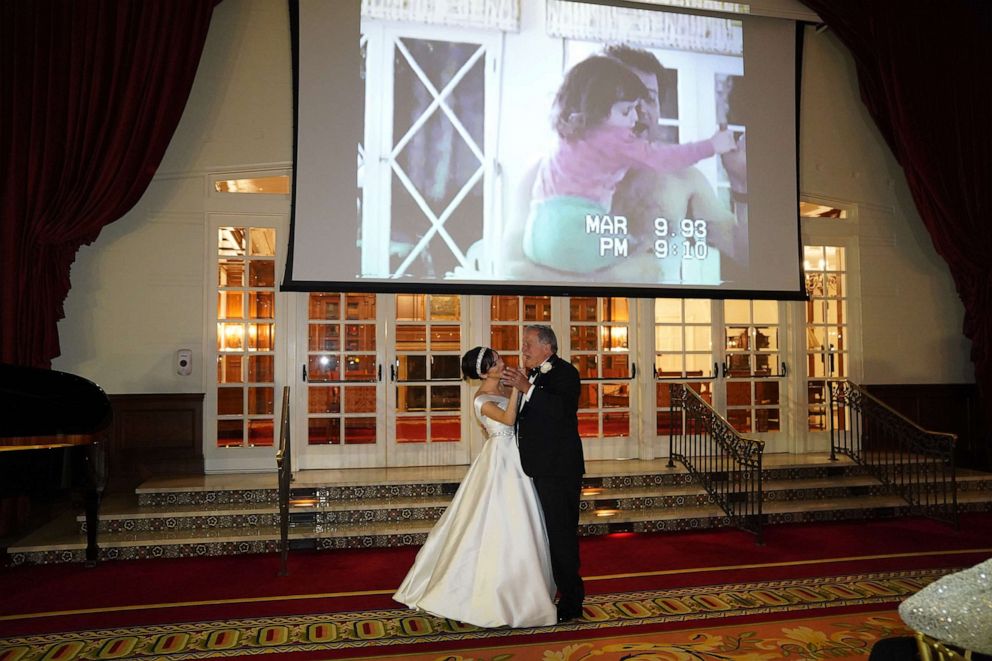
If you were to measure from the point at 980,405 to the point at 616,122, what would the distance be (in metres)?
5.11

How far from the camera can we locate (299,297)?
7305 mm

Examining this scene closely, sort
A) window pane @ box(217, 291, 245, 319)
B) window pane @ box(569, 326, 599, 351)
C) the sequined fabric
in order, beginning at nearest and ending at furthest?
the sequined fabric → window pane @ box(217, 291, 245, 319) → window pane @ box(569, 326, 599, 351)

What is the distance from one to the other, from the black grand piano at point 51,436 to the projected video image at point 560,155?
2684 millimetres

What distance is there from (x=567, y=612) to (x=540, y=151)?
455 centimetres

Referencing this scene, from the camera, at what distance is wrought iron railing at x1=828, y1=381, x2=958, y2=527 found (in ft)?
21.8

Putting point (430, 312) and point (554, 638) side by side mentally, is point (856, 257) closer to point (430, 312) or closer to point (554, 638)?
point (430, 312)

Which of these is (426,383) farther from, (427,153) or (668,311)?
(668,311)

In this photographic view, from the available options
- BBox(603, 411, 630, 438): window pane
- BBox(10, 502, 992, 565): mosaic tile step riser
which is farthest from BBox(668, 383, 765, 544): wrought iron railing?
BBox(603, 411, 630, 438): window pane

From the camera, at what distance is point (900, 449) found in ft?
23.0

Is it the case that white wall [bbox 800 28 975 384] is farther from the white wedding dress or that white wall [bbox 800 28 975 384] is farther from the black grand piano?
the black grand piano

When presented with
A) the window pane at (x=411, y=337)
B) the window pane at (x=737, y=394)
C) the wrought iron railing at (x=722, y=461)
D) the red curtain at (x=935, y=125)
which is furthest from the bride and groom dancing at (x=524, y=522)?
the red curtain at (x=935, y=125)

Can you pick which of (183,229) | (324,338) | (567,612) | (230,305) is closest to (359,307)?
(324,338)

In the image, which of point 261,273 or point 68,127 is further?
point 261,273

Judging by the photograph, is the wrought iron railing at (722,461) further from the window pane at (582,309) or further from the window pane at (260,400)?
the window pane at (260,400)
